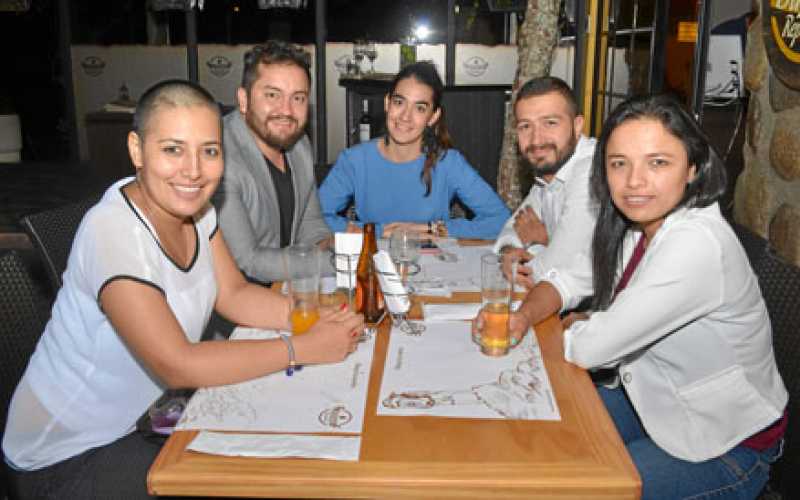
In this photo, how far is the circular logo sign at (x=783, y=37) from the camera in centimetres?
246

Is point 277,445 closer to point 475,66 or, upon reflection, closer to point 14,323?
point 14,323

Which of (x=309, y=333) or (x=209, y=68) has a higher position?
(x=209, y=68)

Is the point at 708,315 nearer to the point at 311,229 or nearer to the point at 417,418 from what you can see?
the point at 417,418

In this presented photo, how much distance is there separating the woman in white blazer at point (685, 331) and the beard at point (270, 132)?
1.32 metres

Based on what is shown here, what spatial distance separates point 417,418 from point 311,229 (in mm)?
1630

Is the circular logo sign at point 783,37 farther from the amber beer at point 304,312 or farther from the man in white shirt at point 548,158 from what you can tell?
the amber beer at point 304,312

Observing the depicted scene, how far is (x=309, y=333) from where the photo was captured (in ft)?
5.09

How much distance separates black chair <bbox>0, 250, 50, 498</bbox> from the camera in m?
1.65

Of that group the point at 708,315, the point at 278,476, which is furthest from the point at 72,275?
the point at 708,315

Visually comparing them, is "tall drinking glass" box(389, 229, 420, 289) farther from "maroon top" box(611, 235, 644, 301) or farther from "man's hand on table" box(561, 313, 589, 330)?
"maroon top" box(611, 235, 644, 301)

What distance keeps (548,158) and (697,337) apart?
3.71 feet

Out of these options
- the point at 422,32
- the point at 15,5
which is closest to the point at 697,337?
the point at 422,32

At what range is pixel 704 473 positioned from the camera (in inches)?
61.3

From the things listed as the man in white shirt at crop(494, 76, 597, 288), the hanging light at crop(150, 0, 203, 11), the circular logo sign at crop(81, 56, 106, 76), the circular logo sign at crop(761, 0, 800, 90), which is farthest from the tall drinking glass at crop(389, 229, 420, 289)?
the circular logo sign at crop(81, 56, 106, 76)
